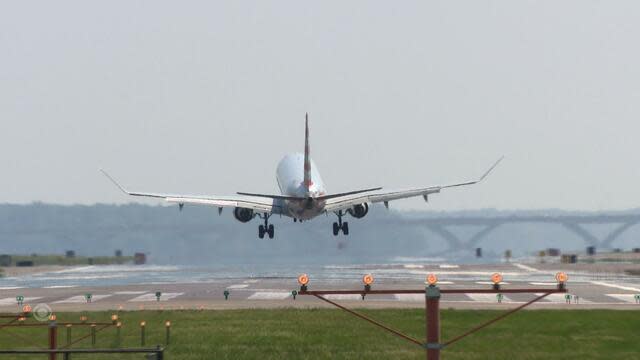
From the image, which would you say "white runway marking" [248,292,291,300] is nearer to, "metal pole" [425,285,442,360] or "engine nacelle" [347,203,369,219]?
"engine nacelle" [347,203,369,219]

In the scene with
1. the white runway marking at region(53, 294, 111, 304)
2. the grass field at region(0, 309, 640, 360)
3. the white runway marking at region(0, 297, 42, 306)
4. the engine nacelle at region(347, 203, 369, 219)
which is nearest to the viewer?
the grass field at region(0, 309, 640, 360)

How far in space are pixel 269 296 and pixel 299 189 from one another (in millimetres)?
13643

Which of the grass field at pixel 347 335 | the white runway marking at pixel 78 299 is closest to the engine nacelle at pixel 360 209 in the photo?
the white runway marking at pixel 78 299

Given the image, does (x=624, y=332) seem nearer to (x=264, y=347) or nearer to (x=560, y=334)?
(x=560, y=334)

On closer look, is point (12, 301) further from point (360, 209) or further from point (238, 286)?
point (360, 209)

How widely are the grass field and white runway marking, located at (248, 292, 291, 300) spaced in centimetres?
1887

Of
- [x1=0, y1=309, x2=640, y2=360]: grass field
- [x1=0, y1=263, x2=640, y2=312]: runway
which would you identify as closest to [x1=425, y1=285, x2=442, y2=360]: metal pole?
[x1=0, y1=309, x2=640, y2=360]: grass field

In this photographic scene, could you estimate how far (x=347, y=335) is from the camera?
52.3m

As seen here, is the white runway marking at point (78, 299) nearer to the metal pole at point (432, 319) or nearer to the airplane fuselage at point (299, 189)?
the airplane fuselage at point (299, 189)

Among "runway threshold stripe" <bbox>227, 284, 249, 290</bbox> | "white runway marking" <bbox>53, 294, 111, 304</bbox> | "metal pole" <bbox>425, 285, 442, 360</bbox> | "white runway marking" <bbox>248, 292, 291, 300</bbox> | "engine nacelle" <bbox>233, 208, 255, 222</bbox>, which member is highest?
"engine nacelle" <bbox>233, 208, 255, 222</bbox>

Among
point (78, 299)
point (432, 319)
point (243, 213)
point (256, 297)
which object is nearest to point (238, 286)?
point (243, 213)

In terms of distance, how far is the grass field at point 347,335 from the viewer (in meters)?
45.8

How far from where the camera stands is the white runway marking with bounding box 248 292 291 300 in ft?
284

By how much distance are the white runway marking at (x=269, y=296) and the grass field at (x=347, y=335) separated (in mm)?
18866
